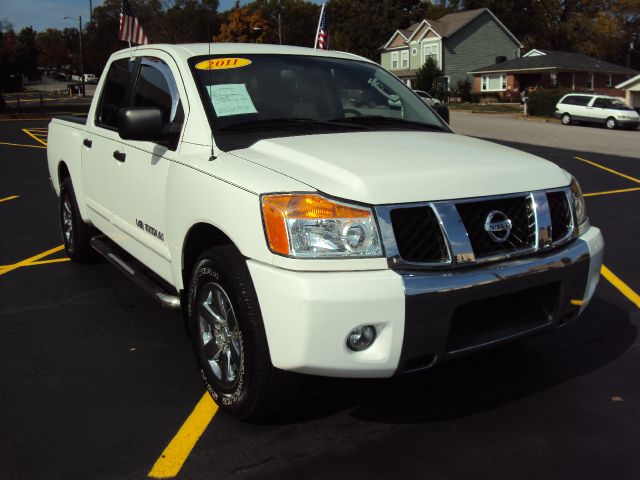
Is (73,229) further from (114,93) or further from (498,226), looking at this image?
(498,226)

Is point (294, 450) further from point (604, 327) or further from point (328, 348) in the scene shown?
point (604, 327)

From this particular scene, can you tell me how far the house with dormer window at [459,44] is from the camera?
197ft

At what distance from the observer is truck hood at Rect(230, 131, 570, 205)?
112 inches

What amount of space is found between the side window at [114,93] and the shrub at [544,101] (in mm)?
36739

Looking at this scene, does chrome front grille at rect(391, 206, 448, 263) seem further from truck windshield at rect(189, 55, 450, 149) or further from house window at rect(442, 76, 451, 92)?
house window at rect(442, 76, 451, 92)

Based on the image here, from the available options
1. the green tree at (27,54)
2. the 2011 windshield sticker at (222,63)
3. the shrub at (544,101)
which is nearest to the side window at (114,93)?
the 2011 windshield sticker at (222,63)

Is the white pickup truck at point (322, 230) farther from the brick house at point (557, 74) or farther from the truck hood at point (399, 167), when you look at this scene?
the brick house at point (557, 74)

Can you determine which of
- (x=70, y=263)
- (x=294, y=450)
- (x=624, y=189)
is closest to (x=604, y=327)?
(x=294, y=450)

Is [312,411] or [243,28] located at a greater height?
[243,28]

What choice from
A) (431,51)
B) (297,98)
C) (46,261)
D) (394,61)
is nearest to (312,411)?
(297,98)

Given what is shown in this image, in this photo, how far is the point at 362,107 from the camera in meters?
4.35

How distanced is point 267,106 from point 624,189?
872 centimetres

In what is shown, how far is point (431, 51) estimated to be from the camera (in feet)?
200

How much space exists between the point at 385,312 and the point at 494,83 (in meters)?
59.0
